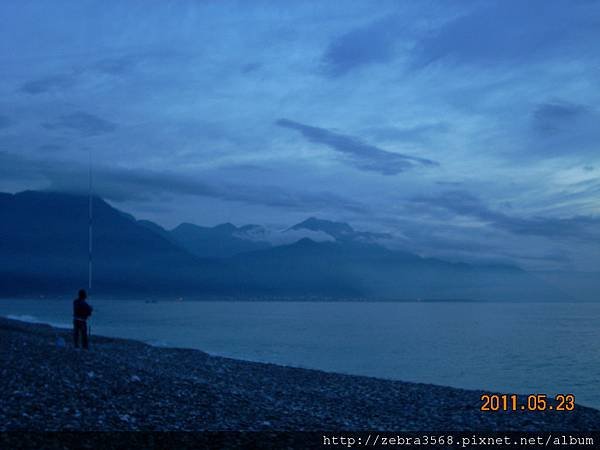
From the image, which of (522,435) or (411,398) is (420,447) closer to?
(522,435)

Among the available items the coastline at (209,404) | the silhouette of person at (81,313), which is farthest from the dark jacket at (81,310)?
the coastline at (209,404)

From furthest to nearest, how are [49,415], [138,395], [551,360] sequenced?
1. [551,360]
2. [138,395]
3. [49,415]

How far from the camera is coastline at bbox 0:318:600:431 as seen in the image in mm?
13781

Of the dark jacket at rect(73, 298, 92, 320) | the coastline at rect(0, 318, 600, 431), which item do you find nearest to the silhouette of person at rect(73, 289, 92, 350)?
the dark jacket at rect(73, 298, 92, 320)

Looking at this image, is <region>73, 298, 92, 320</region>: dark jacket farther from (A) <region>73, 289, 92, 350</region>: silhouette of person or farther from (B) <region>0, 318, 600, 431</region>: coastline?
(B) <region>0, 318, 600, 431</region>: coastline

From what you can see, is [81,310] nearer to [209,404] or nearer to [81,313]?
[81,313]

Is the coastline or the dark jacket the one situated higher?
the dark jacket

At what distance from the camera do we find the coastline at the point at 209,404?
1378cm

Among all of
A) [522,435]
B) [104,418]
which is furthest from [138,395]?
[522,435]

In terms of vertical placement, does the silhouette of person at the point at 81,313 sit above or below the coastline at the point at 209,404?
above

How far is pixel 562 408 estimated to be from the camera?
2502 centimetres

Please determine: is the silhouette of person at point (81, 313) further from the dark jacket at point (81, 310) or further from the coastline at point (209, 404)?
the coastline at point (209, 404)

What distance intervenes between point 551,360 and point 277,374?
109 feet

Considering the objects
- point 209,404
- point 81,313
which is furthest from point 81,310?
point 209,404
